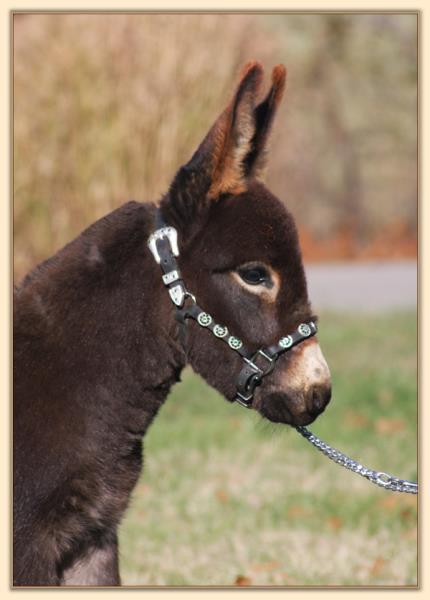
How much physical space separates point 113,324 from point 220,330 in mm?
386

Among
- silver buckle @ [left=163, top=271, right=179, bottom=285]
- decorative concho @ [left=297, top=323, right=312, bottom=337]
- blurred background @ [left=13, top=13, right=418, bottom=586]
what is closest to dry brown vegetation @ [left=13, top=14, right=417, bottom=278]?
blurred background @ [left=13, top=13, right=418, bottom=586]

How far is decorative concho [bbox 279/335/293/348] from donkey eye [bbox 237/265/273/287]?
0.64ft

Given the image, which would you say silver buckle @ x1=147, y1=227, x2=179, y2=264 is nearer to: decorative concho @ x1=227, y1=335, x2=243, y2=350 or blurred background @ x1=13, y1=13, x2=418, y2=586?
decorative concho @ x1=227, y1=335, x2=243, y2=350

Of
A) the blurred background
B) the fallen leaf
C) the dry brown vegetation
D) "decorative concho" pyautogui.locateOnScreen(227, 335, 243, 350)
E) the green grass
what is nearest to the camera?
"decorative concho" pyautogui.locateOnScreen(227, 335, 243, 350)

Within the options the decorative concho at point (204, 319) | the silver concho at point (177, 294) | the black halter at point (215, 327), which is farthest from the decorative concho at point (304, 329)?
the silver concho at point (177, 294)

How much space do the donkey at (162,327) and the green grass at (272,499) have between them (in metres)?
0.41

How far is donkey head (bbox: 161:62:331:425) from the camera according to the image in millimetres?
3275

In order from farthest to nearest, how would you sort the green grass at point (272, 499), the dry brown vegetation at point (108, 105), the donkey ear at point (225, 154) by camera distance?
the dry brown vegetation at point (108, 105) < the green grass at point (272, 499) < the donkey ear at point (225, 154)

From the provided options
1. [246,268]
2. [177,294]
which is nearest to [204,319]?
[177,294]

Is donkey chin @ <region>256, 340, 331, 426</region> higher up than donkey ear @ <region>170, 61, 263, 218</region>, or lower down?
lower down

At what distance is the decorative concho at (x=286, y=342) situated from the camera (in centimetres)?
326

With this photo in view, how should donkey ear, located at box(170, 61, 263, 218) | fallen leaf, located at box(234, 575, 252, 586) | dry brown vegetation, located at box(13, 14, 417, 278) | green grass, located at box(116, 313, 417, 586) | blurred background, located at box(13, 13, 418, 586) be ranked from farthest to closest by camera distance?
dry brown vegetation, located at box(13, 14, 417, 278), blurred background, located at box(13, 13, 418, 586), green grass, located at box(116, 313, 417, 586), fallen leaf, located at box(234, 575, 252, 586), donkey ear, located at box(170, 61, 263, 218)

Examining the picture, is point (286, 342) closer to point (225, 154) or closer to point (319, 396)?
point (319, 396)

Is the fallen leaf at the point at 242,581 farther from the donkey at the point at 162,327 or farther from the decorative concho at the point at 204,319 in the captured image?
the decorative concho at the point at 204,319
